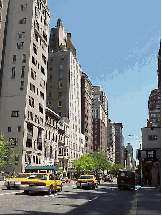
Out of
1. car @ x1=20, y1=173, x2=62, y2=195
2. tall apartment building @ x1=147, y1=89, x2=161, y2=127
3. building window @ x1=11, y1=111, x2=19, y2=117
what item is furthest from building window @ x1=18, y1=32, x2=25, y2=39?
tall apartment building @ x1=147, y1=89, x2=161, y2=127

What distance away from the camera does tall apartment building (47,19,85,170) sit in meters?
99.4

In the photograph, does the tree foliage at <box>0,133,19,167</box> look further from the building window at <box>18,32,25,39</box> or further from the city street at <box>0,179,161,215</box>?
the city street at <box>0,179,161,215</box>

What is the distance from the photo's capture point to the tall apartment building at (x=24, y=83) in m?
61.6

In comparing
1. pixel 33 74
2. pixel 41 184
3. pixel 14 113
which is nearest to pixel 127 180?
pixel 41 184

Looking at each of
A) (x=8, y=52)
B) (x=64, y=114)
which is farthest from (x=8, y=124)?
(x=64, y=114)

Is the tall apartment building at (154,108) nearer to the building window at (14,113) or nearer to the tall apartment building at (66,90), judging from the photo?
the tall apartment building at (66,90)

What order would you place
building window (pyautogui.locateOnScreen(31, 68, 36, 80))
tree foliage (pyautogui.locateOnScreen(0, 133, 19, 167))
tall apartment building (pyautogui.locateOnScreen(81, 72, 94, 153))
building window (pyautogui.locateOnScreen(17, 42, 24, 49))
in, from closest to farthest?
tree foliage (pyautogui.locateOnScreen(0, 133, 19, 167))
building window (pyautogui.locateOnScreen(31, 68, 36, 80))
building window (pyautogui.locateOnScreen(17, 42, 24, 49))
tall apartment building (pyautogui.locateOnScreen(81, 72, 94, 153))

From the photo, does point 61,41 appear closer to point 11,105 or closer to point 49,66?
point 49,66

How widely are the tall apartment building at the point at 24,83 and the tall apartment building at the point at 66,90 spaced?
→ 25969 millimetres

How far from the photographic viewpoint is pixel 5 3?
70500 millimetres

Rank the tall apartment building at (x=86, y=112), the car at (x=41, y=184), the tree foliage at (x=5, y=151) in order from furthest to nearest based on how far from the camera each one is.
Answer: the tall apartment building at (x=86, y=112)
the tree foliage at (x=5, y=151)
the car at (x=41, y=184)

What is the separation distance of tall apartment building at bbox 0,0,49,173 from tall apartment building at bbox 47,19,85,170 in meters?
26.0

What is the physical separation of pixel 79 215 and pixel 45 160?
202 feet

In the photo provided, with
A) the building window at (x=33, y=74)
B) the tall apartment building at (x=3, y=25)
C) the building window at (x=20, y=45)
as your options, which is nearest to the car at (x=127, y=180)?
the building window at (x=33, y=74)
